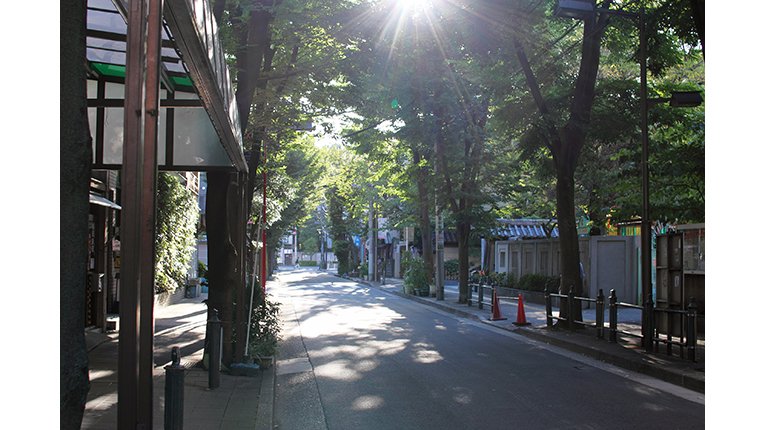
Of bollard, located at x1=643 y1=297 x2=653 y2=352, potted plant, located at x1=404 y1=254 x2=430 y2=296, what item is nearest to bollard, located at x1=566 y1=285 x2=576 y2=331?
bollard, located at x1=643 y1=297 x2=653 y2=352

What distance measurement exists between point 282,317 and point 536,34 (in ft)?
34.3

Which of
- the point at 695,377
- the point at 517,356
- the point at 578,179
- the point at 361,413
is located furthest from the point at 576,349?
the point at 578,179

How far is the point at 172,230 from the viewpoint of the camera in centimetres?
1814

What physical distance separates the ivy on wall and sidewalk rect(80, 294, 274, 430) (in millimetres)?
6298

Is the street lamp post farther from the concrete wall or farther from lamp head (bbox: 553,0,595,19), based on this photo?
the concrete wall

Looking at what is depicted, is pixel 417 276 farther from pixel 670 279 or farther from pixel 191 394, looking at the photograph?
pixel 191 394

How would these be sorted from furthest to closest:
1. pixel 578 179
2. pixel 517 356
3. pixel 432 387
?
pixel 578 179
pixel 517 356
pixel 432 387

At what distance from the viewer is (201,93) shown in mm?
4223

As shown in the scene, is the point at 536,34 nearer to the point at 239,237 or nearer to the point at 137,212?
the point at 239,237

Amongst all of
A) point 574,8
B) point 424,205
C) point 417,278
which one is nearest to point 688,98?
point 574,8

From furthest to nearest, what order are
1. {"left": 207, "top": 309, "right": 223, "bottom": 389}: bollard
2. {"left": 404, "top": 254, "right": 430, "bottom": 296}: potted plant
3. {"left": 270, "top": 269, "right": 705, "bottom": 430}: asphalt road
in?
{"left": 404, "top": 254, "right": 430, "bottom": 296}: potted plant
{"left": 207, "top": 309, "right": 223, "bottom": 389}: bollard
{"left": 270, "top": 269, "right": 705, "bottom": 430}: asphalt road

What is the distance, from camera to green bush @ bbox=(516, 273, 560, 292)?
2172 centimetres

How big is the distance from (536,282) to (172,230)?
14037 mm

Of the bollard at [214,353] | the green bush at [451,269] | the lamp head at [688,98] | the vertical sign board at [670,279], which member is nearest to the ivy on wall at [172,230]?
the bollard at [214,353]
